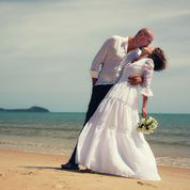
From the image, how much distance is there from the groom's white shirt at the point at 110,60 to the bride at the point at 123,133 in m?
0.12

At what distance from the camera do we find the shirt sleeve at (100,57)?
8.63 meters

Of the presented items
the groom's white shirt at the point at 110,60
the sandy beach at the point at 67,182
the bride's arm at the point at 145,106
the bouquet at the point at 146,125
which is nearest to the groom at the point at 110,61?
the groom's white shirt at the point at 110,60

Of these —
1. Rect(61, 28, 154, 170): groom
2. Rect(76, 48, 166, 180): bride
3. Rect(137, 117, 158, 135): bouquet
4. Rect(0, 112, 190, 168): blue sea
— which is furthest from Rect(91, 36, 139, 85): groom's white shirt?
Rect(0, 112, 190, 168): blue sea

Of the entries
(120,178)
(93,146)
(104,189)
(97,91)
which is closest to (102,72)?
(97,91)

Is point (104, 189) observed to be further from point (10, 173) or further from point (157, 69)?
point (157, 69)

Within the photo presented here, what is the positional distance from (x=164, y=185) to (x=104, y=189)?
1323 millimetres

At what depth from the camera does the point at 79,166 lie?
8.55 meters

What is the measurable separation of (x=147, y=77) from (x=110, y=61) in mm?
588

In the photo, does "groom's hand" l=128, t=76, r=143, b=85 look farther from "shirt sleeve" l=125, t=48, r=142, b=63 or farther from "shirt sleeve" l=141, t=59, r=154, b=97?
"shirt sleeve" l=125, t=48, r=142, b=63

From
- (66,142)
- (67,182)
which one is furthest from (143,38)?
(66,142)

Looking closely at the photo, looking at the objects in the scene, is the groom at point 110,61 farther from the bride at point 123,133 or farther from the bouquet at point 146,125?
the bouquet at point 146,125

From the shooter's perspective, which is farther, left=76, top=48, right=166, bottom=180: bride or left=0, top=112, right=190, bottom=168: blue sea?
left=0, top=112, right=190, bottom=168: blue sea

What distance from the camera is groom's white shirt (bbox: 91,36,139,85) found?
862 centimetres

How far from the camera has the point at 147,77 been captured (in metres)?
8.69
